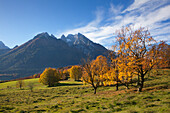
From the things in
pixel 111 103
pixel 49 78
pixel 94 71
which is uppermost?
pixel 94 71

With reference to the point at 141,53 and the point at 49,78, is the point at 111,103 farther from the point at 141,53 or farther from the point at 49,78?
the point at 49,78

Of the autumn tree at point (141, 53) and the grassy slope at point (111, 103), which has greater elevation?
the autumn tree at point (141, 53)

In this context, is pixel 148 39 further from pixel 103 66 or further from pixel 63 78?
pixel 63 78

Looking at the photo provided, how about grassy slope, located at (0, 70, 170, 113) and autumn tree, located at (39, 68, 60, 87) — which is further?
autumn tree, located at (39, 68, 60, 87)

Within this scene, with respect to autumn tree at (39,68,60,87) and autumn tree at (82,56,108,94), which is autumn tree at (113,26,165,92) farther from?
autumn tree at (39,68,60,87)

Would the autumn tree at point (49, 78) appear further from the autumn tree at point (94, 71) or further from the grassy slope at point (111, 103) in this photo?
the autumn tree at point (94, 71)

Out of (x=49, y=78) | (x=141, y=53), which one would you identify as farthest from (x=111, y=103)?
(x=49, y=78)

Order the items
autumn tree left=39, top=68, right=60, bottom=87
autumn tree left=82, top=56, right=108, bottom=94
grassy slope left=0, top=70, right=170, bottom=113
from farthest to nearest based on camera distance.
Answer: autumn tree left=39, top=68, right=60, bottom=87 < autumn tree left=82, top=56, right=108, bottom=94 < grassy slope left=0, top=70, right=170, bottom=113

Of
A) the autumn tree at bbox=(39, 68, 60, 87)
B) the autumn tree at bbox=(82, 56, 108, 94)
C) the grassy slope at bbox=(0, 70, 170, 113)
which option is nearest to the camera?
the grassy slope at bbox=(0, 70, 170, 113)

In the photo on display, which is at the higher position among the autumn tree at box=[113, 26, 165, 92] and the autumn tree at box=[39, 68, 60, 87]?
the autumn tree at box=[113, 26, 165, 92]

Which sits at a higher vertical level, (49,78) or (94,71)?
→ (94,71)

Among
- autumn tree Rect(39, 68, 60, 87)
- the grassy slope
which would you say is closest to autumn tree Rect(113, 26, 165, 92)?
the grassy slope

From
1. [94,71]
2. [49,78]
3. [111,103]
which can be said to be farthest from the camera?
[49,78]

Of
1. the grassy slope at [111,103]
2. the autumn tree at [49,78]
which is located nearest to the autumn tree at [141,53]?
the grassy slope at [111,103]
